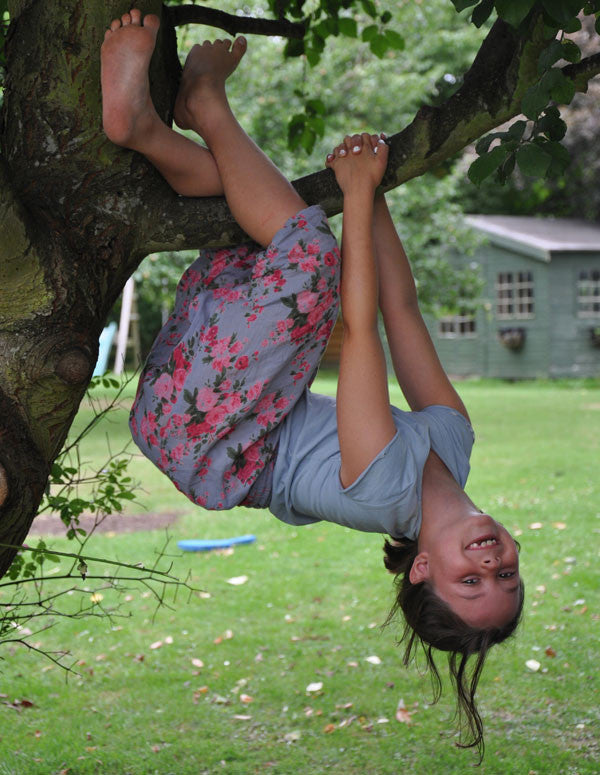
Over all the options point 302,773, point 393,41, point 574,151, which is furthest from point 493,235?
point 302,773

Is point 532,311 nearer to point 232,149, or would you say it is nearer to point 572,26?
point 232,149

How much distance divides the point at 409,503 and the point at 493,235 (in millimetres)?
21214

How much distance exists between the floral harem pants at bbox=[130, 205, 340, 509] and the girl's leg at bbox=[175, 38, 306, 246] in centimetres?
6

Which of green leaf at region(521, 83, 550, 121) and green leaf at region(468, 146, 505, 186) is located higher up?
green leaf at region(521, 83, 550, 121)

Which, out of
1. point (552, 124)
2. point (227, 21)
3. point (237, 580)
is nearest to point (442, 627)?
point (552, 124)

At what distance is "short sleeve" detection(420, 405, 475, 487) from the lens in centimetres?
264

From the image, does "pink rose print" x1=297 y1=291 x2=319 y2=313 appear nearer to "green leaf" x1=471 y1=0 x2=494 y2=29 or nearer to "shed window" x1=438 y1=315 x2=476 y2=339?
"green leaf" x1=471 y1=0 x2=494 y2=29

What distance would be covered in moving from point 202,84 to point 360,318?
2.51 feet

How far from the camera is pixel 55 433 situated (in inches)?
85.0

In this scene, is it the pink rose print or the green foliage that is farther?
the pink rose print

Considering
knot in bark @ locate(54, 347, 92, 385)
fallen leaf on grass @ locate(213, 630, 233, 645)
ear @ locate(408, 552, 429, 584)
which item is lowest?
fallen leaf on grass @ locate(213, 630, 233, 645)

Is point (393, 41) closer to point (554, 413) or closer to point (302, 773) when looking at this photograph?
point (302, 773)

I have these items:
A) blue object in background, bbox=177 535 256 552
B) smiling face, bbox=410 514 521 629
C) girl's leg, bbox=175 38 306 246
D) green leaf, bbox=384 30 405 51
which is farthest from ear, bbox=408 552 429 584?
blue object in background, bbox=177 535 256 552

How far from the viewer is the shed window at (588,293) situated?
22.3 m
